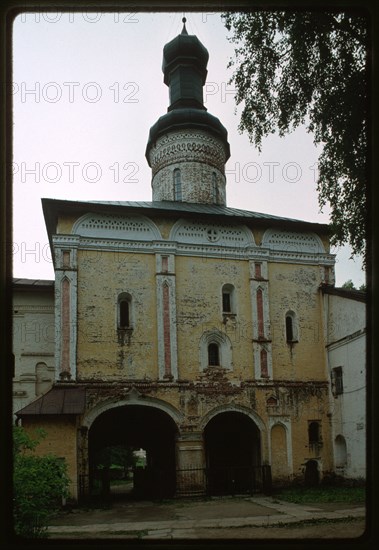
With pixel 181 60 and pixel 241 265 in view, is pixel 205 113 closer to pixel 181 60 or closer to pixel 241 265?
pixel 181 60

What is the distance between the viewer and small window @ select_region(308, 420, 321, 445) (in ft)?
60.3

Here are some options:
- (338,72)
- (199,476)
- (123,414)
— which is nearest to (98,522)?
(199,476)

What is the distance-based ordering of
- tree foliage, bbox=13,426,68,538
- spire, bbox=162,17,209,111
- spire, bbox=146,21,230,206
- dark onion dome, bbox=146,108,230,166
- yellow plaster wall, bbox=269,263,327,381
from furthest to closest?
spire, bbox=162,17,209,111 → dark onion dome, bbox=146,108,230,166 → spire, bbox=146,21,230,206 → yellow plaster wall, bbox=269,263,327,381 → tree foliage, bbox=13,426,68,538

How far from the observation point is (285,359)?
18.7 m

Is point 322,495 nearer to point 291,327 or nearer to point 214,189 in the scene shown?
point 291,327

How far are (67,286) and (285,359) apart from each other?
22.6 feet

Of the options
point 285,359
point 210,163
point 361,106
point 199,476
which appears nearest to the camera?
point 361,106

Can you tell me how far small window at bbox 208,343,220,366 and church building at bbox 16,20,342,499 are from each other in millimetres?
33

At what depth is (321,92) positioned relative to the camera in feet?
30.1

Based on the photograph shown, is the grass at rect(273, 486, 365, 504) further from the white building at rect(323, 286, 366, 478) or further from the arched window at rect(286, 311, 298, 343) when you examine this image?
the arched window at rect(286, 311, 298, 343)

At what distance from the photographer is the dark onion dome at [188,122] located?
23.5 m

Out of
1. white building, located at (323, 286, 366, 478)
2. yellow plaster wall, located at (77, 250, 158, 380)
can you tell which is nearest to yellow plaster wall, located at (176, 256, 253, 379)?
yellow plaster wall, located at (77, 250, 158, 380)

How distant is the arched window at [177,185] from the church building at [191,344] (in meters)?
2.93

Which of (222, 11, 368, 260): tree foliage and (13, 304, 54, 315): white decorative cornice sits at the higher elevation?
(222, 11, 368, 260): tree foliage
